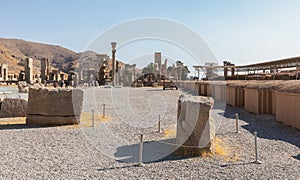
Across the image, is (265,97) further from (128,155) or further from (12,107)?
(12,107)

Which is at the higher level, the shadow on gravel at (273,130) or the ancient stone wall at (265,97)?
the ancient stone wall at (265,97)

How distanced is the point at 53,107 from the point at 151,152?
5.13 meters

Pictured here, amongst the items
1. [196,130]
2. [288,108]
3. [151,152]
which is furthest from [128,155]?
[288,108]

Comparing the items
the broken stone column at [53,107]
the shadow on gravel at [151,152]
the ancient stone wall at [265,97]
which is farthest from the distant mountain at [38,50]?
the shadow on gravel at [151,152]

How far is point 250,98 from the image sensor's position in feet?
52.0

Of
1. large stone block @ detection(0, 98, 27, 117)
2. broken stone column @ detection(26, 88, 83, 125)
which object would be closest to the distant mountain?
large stone block @ detection(0, 98, 27, 117)

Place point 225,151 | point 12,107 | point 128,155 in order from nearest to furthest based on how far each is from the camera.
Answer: point 128,155 < point 225,151 < point 12,107

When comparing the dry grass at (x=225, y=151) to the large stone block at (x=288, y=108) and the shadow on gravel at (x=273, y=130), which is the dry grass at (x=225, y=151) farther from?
the large stone block at (x=288, y=108)

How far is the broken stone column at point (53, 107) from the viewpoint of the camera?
10.4 meters

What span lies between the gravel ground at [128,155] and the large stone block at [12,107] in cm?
216

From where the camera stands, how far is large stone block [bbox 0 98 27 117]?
39.5ft

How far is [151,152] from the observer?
700cm

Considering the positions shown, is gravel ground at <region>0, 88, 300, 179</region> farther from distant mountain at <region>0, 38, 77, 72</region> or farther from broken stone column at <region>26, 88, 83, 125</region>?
distant mountain at <region>0, 38, 77, 72</region>

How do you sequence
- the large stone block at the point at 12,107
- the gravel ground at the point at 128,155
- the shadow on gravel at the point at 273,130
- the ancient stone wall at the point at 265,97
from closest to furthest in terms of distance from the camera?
the gravel ground at the point at 128,155
the shadow on gravel at the point at 273,130
the ancient stone wall at the point at 265,97
the large stone block at the point at 12,107
